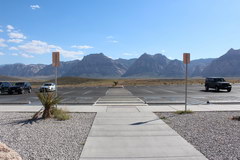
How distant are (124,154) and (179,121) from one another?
509 centimetres

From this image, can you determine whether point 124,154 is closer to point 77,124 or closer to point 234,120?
point 77,124

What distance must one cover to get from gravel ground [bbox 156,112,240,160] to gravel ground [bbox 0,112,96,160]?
3.20 meters

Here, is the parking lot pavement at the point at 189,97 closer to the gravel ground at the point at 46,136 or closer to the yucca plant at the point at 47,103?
the yucca plant at the point at 47,103

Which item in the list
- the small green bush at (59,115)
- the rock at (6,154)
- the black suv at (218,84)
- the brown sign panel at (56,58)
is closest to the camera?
Answer: the rock at (6,154)

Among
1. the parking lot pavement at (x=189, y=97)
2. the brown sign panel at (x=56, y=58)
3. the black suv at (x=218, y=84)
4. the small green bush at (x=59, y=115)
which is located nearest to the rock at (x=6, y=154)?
the small green bush at (x=59, y=115)

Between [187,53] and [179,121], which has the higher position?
[187,53]

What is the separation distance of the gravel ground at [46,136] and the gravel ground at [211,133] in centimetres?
320

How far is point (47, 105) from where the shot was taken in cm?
1228

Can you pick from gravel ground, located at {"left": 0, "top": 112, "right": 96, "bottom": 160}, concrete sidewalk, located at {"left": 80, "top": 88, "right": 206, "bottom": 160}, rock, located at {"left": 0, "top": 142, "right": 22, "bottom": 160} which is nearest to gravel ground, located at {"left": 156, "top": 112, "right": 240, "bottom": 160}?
concrete sidewalk, located at {"left": 80, "top": 88, "right": 206, "bottom": 160}

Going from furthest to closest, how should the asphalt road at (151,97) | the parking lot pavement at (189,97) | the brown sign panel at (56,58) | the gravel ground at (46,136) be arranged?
the asphalt road at (151,97) < the parking lot pavement at (189,97) < the brown sign panel at (56,58) < the gravel ground at (46,136)

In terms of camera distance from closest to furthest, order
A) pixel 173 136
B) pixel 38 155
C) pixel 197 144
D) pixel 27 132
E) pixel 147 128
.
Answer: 1. pixel 38 155
2. pixel 197 144
3. pixel 173 136
4. pixel 27 132
5. pixel 147 128

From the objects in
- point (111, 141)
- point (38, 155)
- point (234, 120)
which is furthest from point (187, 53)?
point (38, 155)

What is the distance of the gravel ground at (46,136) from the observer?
6.97m

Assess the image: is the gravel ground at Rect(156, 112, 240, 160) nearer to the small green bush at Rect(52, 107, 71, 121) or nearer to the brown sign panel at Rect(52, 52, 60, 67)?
the small green bush at Rect(52, 107, 71, 121)
